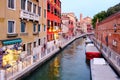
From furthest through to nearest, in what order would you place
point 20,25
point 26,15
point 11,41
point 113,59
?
point 26,15
point 20,25
point 113,59
point 11,41

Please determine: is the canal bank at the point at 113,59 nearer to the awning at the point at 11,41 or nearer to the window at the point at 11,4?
the awning at the point at 11,41

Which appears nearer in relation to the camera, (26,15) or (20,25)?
(20,25)

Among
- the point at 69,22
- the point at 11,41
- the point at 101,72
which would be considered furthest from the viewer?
the point at 69,22

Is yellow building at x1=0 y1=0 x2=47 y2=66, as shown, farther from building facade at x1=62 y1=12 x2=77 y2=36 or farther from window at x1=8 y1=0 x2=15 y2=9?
building facade at x1=62 y1=12 x2=77 y2=36

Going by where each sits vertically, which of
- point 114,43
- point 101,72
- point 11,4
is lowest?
point 101,72

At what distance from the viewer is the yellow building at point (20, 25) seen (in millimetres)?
20575

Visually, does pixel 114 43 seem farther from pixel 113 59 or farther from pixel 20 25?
pixel 20 25

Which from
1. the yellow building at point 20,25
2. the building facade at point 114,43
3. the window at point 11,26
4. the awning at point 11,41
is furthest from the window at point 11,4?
the building facade at point 114,43

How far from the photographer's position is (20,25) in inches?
968

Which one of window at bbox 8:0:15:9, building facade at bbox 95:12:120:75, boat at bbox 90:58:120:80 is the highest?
window at bbox 8:0:15:9

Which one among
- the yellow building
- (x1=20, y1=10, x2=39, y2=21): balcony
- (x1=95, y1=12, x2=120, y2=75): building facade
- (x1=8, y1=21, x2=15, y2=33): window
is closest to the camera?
the yellow building

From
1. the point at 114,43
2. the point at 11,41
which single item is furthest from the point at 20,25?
the point at 114,43

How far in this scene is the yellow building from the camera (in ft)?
67.5

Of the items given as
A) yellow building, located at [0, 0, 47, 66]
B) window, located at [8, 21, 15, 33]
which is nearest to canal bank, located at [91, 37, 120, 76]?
yellow building, located at [0, 0, 47, 66]
